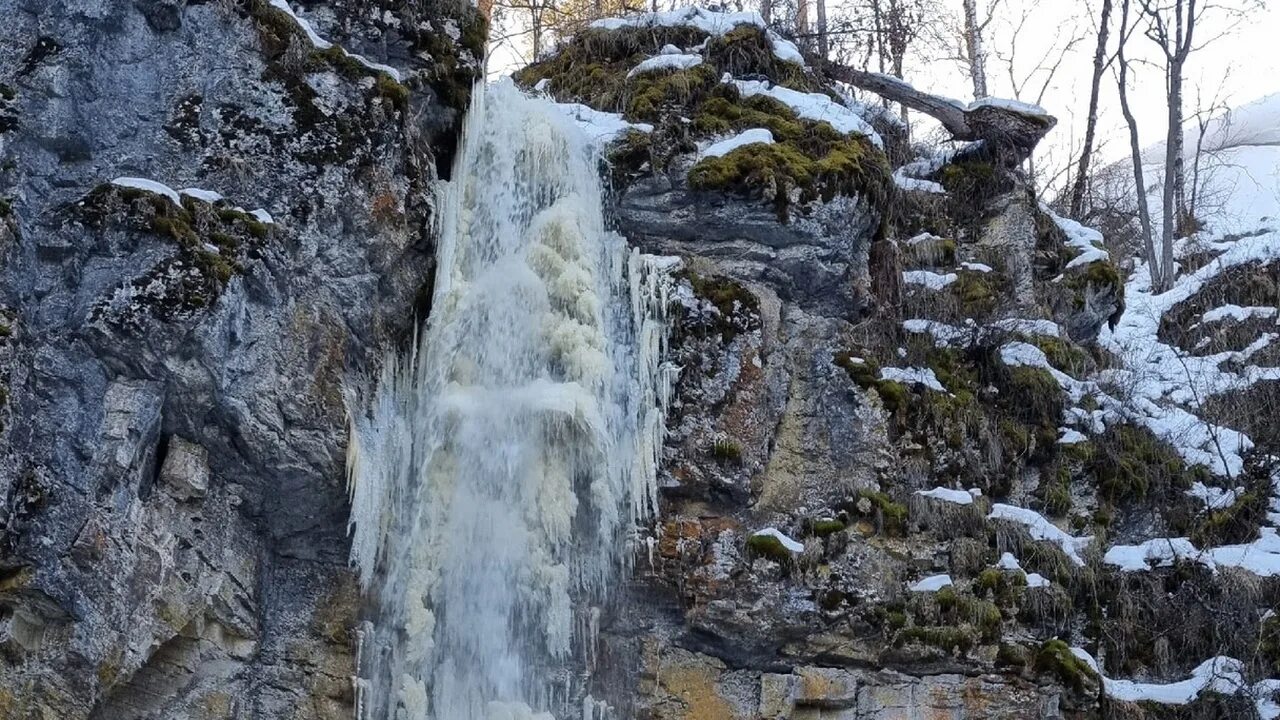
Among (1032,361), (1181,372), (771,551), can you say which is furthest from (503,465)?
(1181,372)

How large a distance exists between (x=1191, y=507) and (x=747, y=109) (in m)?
4.85

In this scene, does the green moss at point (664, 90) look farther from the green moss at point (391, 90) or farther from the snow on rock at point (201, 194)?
the snow on rock at point (201, 194)

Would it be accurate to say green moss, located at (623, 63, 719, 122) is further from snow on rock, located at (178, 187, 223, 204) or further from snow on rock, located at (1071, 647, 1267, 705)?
snow on rock, located at (1071, 647, 1267, 705)

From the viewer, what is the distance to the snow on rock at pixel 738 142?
33.0ft

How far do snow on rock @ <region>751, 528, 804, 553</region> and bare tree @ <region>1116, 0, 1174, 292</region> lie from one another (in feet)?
26.2

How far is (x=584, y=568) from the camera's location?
341 inches

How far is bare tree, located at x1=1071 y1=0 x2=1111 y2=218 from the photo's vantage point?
615 inches

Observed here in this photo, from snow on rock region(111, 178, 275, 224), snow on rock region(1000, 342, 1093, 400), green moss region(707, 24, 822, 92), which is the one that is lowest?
snow on rock region(1000, 342, 1093, 400)

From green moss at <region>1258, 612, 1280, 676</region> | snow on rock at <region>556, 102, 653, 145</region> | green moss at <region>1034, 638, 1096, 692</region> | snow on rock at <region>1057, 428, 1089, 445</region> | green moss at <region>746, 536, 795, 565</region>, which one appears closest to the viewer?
green moss at <region>1034, 638, 1096, 692</region>

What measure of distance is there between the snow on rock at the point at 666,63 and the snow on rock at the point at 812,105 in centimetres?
32

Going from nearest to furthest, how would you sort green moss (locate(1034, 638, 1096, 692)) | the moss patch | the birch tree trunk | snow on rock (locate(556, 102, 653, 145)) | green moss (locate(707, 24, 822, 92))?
the moss patch, green moss (locate(1034, 638, 1096, 692)), snow on rock (locate(556, 102, 653, 145)), green moss (locate(707, 24, 822, 92)), the birch tree trunk

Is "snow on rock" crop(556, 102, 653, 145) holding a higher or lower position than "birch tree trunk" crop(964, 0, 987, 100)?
lower

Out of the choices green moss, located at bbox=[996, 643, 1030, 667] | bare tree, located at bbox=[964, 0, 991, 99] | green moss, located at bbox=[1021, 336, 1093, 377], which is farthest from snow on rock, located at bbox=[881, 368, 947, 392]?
bare tree, located at bbox=[964, 0, 991, 99]

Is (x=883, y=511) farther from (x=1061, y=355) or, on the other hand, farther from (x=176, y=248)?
(x=176, y=248)
